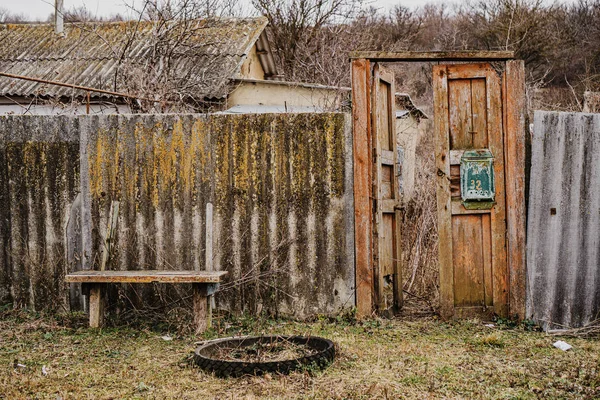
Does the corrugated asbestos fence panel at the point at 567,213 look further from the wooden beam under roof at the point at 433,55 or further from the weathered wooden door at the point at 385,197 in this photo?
the weathered wooden door at the point at 385,197

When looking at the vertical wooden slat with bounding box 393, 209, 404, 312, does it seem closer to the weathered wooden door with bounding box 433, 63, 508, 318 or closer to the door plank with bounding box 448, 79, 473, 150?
the weathered wooden door with bounding box 433, 63, 508, 318

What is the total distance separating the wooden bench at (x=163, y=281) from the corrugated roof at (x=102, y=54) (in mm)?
7352

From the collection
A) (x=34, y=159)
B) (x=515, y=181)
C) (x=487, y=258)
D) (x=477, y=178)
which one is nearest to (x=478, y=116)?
(x=477, y=178)

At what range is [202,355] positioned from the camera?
16.3 ft

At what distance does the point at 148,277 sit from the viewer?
602 centimetres

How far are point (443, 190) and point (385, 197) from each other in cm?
67

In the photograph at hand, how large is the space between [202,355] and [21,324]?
8.31 feet

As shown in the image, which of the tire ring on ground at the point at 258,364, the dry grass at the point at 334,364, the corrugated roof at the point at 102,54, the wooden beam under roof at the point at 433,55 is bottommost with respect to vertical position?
the dry grass at the point at 334,364

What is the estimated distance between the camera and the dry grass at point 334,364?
14.0 ft

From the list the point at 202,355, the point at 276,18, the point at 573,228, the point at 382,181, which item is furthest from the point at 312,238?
the point at 276,18

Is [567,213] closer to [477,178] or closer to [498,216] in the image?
[498,216]

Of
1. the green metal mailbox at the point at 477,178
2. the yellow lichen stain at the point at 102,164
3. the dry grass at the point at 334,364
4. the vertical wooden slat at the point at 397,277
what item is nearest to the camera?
the dry grass at the point at 334,364

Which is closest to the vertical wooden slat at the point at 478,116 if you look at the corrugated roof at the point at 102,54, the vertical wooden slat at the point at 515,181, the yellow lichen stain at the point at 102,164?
the vertical wooden slat at the point at 515,181

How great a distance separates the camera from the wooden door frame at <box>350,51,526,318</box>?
6.29 metres
